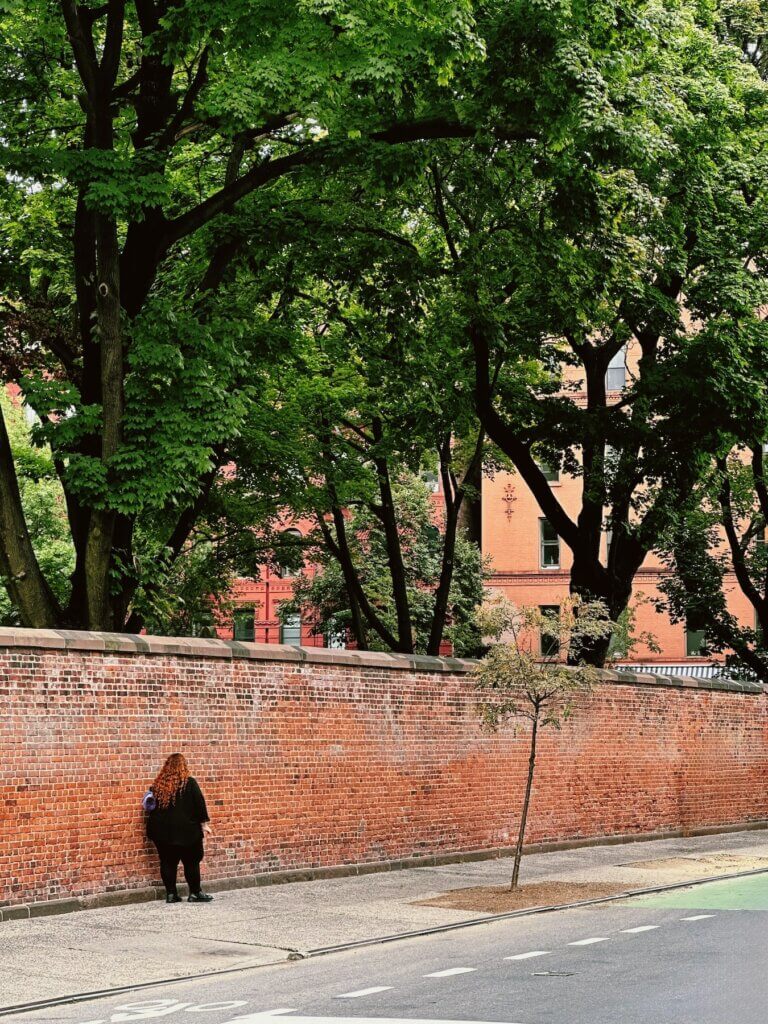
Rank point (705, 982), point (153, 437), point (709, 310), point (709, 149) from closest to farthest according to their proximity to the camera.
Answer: point (705, 982) → point (153, 437) → point (709, 149) → point (709, 310)

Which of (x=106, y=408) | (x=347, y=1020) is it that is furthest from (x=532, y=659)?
(x=347, y=1020)

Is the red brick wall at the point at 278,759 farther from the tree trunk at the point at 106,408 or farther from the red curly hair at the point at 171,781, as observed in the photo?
the tree trunk at the point at 106,408

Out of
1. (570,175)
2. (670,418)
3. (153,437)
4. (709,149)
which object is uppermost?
(709,149)

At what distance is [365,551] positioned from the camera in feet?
144

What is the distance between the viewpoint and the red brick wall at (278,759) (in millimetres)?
13688

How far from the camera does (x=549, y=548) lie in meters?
56.5

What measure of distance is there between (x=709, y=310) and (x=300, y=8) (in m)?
11.5

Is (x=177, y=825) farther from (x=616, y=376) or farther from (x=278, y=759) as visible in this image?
(x=616, y=376)

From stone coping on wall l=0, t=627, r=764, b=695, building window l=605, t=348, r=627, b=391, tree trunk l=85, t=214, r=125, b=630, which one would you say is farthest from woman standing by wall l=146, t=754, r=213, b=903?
building window l=605, t=348, r=627, b=391

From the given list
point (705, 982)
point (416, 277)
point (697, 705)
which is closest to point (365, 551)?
point (697, 705)

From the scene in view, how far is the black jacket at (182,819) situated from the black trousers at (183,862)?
0.32ft

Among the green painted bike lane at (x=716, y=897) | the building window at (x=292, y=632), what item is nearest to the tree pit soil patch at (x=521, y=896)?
the green painted bike lane at (x=716, y=897)

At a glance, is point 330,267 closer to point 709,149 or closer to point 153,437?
point 153,437

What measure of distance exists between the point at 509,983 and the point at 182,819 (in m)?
5.65
